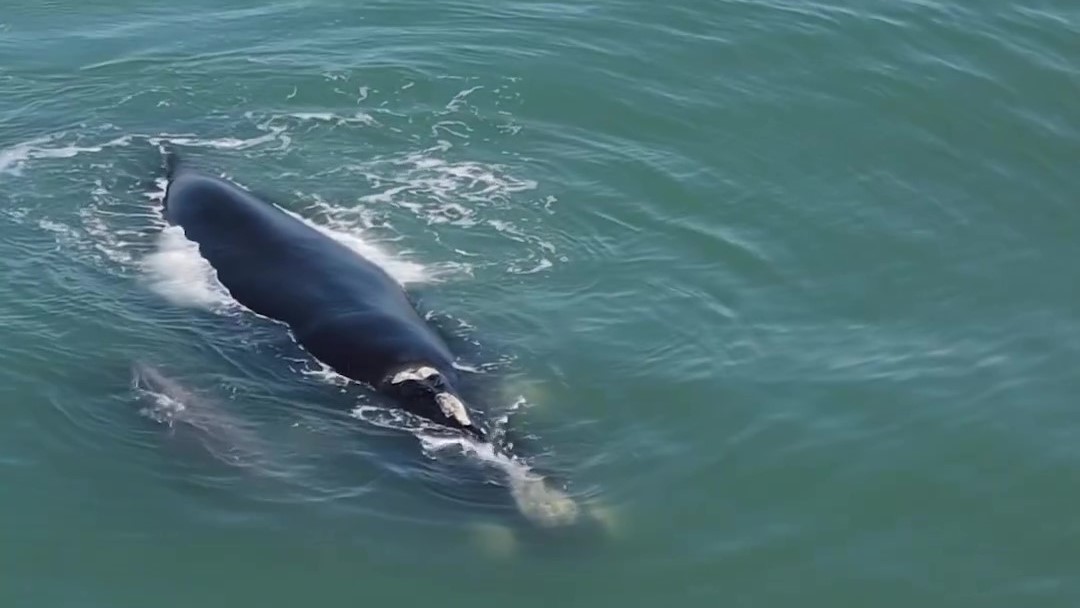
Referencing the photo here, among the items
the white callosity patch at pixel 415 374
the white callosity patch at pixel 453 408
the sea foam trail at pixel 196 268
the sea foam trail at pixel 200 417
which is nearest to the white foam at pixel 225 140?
the sea foam trail at pixel 196 268

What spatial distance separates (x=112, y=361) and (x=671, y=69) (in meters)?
13.1

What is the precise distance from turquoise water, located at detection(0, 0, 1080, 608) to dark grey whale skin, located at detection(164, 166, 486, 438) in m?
0.39

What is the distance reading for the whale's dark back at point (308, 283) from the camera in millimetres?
20609

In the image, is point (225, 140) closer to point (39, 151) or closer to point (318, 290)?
point (39, 151)

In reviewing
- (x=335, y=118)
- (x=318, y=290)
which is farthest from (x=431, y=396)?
(x=335, y=118)

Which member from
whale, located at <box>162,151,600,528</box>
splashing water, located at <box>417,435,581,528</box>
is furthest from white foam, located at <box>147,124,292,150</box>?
splashing water, located at <box>417,435,581,528</box>

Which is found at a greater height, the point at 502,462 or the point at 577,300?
the point at 577,300

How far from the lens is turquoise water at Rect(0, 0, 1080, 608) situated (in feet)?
59.0

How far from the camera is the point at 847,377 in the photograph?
21.1 metres

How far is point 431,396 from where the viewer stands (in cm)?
1975

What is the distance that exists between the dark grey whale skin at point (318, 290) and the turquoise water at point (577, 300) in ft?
1.28

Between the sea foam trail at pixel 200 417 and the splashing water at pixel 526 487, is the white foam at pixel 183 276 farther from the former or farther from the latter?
the splashing water at pixel 526 487

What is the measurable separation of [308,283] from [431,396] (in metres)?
3.13

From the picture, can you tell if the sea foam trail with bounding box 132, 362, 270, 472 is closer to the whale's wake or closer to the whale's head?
the whale's wake
